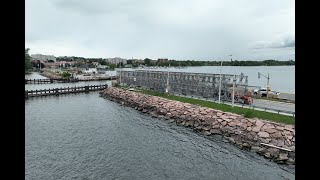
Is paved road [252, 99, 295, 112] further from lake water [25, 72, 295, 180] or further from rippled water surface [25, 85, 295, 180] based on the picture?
rippled water surface [25, 85, 295, 180]

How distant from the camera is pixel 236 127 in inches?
1096

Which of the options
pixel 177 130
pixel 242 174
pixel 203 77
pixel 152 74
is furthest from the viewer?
pixel 152 74

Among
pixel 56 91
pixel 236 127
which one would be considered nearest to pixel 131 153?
pixel 236 127

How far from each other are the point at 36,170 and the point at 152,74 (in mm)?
44467

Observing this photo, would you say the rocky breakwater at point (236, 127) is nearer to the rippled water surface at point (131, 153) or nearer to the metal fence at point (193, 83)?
the rippled water surface at point (131, 153)

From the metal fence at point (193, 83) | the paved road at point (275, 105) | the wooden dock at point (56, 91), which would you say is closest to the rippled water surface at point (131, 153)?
the paved road at point (275, 105)

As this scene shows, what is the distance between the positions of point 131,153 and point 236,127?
37.2 ft

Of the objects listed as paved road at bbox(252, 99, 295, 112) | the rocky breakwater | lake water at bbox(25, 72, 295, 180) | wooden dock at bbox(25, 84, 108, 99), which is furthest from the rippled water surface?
wooden dock at bbox(25, 84, 108, 99)

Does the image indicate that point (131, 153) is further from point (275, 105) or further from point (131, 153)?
point (275, 105)

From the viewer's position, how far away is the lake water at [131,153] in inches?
778

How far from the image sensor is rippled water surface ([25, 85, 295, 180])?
19.8 metres
